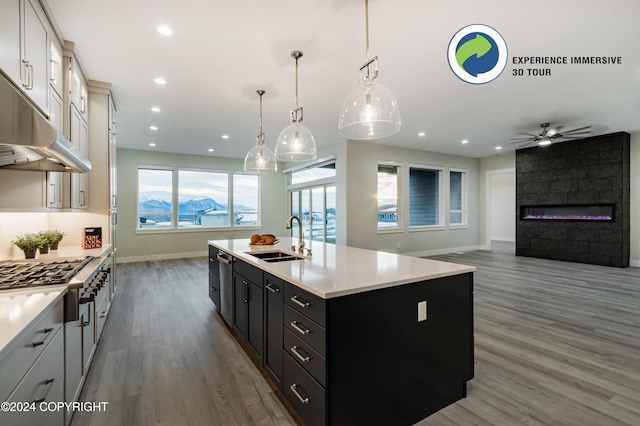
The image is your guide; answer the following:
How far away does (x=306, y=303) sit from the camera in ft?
5.34

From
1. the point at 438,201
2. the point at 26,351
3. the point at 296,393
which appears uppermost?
the point at 438,201

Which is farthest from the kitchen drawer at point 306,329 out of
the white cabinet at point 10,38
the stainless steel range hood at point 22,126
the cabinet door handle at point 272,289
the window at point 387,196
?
the window at point 387,196

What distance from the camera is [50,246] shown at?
9.37 feet

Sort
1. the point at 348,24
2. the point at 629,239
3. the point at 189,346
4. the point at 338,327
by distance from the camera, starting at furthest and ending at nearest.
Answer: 1. the point at 629,239
2. the point at 189,346
3. the point at 348,24
4. the point at 338,327

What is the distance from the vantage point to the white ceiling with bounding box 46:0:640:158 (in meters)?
2.38

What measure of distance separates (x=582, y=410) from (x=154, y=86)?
5.10 metres

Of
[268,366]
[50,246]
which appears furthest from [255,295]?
[50,246]

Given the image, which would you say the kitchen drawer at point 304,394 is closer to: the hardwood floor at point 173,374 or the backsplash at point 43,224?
the hardwood floor at point 173,374

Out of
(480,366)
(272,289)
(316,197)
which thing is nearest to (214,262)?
(272,289)

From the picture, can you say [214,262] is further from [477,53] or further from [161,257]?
[161,257]

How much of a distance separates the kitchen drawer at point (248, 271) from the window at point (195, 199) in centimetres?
594

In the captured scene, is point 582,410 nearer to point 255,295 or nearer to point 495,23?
point 255,295

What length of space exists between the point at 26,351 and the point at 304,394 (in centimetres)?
126

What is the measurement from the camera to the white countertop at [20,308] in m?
1.02
